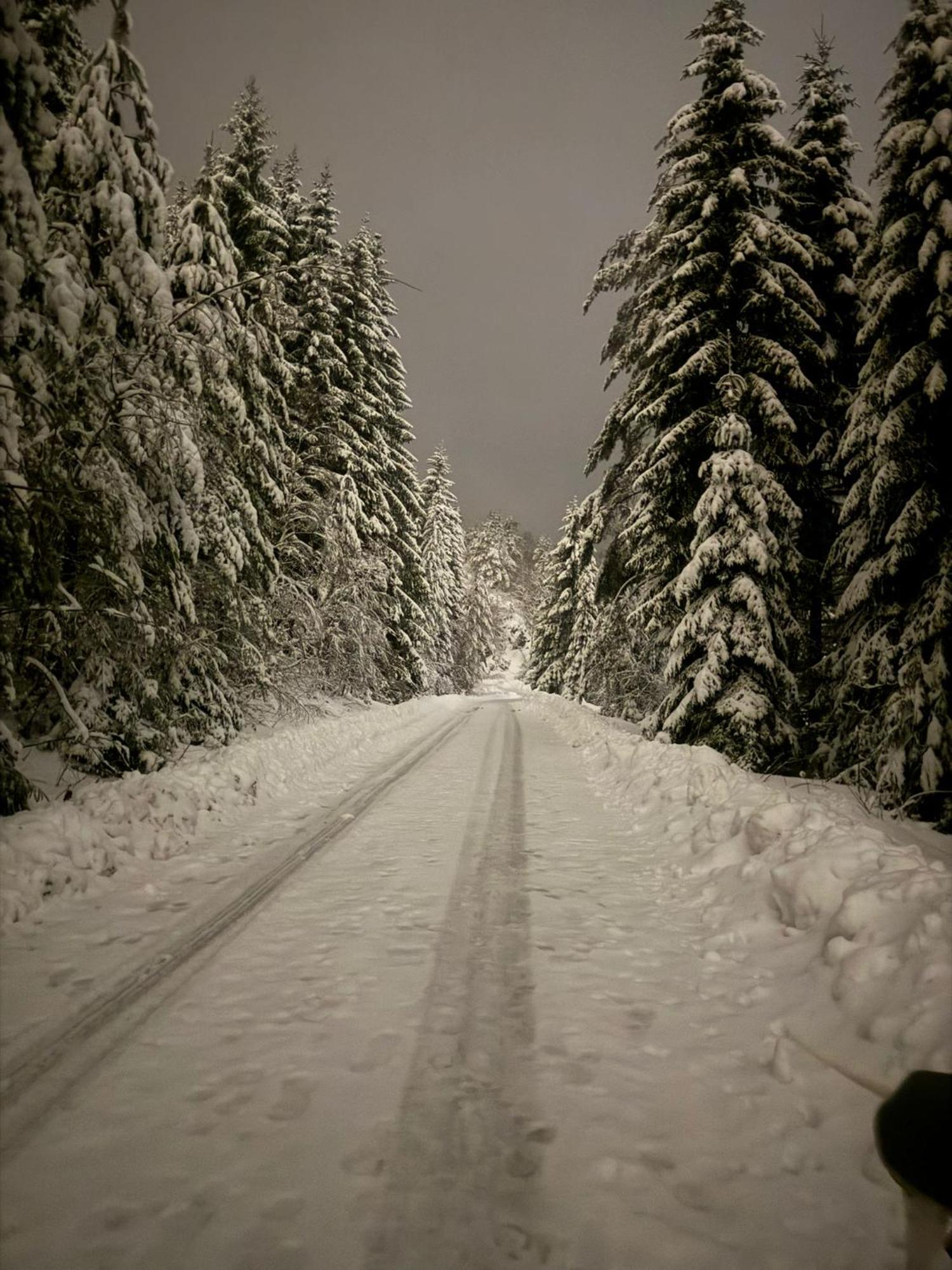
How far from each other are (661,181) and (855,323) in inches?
201

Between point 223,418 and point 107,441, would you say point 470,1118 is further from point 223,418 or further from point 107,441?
point 223,418

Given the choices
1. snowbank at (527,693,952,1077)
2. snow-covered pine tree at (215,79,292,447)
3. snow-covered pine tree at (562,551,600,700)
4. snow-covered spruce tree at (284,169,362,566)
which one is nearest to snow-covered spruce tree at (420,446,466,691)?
snow-covered pine tree at (562,551,600,700)

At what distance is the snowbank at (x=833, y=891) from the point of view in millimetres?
2906

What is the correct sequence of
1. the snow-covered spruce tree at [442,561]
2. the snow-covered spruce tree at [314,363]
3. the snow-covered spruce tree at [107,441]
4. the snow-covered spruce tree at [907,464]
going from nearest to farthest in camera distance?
the snow-covered spruce tree at [107,441] < the snow-covered spruce tree at [907,464] < the snow-covered spruce tree at [314,363] < the snow-covered spruce tree at [442,561]

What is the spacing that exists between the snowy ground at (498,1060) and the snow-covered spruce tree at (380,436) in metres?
14.7

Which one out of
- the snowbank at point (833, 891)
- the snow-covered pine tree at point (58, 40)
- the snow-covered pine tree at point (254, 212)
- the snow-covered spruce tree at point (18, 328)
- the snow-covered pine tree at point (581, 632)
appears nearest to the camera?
the snowbank at point (833, 891)

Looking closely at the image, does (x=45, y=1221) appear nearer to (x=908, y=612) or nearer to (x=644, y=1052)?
(x=644, y=1052)

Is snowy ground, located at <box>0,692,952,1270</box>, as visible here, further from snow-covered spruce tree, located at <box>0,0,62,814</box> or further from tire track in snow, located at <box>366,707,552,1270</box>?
snow-covered spruce tree, located at <box>0,0,62,814</box>

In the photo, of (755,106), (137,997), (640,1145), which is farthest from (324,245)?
(640,1145)

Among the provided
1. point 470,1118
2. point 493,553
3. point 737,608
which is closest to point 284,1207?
point 470,1118

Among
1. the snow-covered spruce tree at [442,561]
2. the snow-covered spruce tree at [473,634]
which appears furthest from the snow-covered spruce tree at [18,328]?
the snow-covered spruce tree at [473,634]

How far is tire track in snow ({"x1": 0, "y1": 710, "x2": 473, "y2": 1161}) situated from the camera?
102 inches

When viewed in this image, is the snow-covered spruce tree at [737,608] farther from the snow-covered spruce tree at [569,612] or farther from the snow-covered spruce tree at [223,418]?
the snow-covered spruce tree at [569,612]

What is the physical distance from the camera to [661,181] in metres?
11.9
